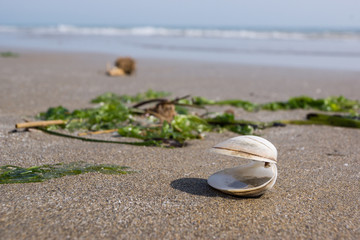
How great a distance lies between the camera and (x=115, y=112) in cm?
407

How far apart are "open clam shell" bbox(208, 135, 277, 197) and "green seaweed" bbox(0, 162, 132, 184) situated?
75 centimetres

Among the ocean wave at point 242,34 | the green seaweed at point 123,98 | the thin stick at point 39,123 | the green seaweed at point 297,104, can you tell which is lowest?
the green seaweed at point 123,98

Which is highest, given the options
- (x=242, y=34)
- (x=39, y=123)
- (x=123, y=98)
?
(x=242, y=34)

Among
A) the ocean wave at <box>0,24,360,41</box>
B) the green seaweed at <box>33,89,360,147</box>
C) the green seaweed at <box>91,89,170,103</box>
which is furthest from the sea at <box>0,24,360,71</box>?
the green seaweed at <box>33,89,360,147</box>

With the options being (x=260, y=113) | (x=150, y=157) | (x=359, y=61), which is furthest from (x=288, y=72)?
(x=150, y=157)

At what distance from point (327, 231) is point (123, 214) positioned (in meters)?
1.07

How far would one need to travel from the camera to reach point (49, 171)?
2539mm

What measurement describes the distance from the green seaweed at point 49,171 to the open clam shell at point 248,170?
0.75 meters

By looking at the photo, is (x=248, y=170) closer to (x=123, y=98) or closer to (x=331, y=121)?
(x=331, y=121)

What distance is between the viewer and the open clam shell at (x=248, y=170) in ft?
6.74

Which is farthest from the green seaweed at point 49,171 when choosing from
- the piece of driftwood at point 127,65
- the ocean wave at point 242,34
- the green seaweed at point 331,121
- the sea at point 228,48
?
the ocean wave at point 242,34

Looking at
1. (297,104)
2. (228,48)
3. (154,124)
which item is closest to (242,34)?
(228,48)

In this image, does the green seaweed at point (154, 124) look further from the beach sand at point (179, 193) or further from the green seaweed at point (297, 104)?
the green seaweed at point (297, 104)

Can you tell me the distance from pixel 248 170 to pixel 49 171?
4.42ft
